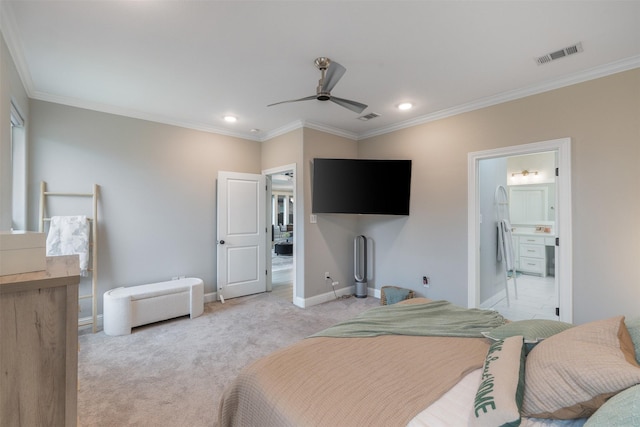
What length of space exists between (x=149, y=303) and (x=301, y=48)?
321cm

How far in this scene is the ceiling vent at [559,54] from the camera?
2.24m

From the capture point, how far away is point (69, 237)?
10.1 feet

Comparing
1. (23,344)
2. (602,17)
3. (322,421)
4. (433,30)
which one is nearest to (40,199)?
(23,344)

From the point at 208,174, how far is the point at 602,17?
438cm

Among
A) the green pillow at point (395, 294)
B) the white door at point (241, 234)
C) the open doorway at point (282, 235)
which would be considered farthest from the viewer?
the open doorway at point (282, 235)

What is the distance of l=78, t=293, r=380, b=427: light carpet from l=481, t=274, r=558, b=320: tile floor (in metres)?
2.02

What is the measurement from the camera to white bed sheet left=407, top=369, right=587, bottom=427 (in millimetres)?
970

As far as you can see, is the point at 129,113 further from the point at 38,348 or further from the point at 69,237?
the point at 38,348

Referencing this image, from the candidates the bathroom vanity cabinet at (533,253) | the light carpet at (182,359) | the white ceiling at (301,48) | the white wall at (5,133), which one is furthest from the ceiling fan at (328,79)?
the bathroom vanity cabinet at (533,253)

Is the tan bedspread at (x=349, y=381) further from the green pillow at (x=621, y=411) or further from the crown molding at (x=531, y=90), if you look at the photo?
the crown molding at (x=531, y=90)

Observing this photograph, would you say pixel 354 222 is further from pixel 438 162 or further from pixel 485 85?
pixel 485 85

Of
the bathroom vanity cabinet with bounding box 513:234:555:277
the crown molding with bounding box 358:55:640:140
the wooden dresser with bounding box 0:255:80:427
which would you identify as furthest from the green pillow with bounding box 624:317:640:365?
the bathroom vanity cabinet with bounding box 513:234:555:277

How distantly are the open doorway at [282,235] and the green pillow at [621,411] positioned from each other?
3613 mm

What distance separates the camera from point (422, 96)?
3178 mm
